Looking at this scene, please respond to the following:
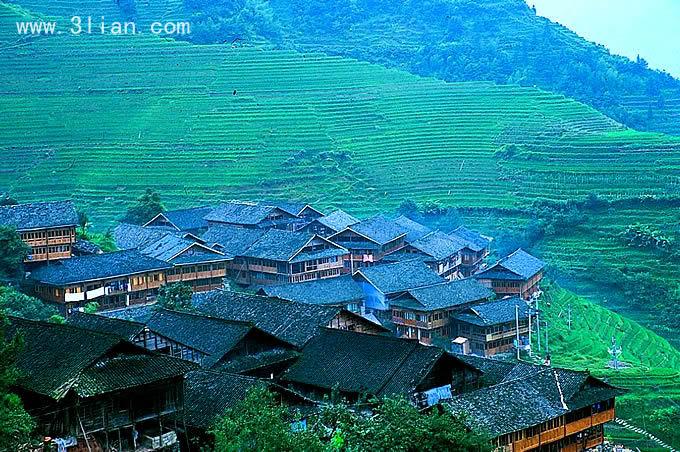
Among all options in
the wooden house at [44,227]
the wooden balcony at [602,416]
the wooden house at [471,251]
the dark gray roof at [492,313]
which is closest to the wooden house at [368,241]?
the wooden house at [471,251]

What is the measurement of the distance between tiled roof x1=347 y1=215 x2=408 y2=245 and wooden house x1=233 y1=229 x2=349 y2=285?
176 centimetres

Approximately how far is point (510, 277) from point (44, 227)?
719 inches

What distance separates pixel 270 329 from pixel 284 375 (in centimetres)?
267

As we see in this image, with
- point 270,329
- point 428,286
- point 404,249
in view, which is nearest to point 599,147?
point 404,249

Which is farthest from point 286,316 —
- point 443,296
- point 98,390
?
point 443,296

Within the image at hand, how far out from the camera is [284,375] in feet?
74.7

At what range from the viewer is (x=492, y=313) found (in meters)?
34.4

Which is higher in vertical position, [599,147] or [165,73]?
[165,73]

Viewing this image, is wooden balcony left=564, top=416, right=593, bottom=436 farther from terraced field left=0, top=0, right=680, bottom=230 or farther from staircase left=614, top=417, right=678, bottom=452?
terraced field left=0, top=0, right=680, bottom=230

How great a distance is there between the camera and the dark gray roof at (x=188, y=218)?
153 ft

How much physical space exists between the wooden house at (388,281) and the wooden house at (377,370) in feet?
43.7

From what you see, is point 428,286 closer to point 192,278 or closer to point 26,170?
point 192,278

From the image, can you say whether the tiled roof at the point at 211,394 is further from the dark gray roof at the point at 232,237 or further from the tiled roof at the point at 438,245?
the tiled roof at the point at 438,245

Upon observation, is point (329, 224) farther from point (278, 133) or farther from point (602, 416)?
point (602, 416)
